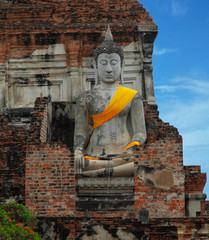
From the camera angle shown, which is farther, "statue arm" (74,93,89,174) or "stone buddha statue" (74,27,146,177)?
"statue arm" (74,93,89,174)

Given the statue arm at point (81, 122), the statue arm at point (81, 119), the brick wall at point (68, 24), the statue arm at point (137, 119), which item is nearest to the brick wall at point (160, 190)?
the statue arm at point (137, 119)

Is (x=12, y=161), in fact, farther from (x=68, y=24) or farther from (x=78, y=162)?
(x=68, y=24)

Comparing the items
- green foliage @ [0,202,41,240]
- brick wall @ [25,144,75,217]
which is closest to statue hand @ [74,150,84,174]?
brick wall @ [25,144,75,217]

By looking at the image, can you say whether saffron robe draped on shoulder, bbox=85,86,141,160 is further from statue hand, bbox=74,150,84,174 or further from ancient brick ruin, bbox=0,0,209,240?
statue hand, bbox=74,150,84,174

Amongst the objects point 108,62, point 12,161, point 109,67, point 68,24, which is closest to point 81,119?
point 109,67

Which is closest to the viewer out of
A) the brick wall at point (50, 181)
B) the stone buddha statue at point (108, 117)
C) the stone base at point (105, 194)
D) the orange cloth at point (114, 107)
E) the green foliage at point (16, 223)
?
the green foliage at point (16, 223)

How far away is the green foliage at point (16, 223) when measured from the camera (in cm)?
939

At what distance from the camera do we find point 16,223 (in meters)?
10.0

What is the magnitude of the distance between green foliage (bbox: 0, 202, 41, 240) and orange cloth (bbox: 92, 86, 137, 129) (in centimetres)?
319

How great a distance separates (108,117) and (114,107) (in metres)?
0.26

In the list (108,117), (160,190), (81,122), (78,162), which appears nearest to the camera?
(160,190)

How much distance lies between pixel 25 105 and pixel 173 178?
763cm

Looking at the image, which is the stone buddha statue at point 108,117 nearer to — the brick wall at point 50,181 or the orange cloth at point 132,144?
the orange cloth at point 132,144

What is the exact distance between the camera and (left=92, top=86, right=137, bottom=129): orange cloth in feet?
42.5
